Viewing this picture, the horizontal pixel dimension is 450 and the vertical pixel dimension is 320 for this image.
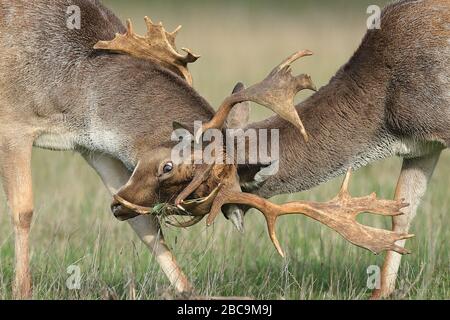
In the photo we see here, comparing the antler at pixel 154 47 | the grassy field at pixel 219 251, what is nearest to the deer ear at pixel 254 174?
the grassy field at pixel 219 251

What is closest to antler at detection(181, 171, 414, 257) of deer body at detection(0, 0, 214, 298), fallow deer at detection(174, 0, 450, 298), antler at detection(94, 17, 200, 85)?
fallow deer at detection(174, 0, 450, 298)

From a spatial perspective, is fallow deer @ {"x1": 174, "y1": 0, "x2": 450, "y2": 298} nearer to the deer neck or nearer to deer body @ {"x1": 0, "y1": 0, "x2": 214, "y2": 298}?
the deer neck

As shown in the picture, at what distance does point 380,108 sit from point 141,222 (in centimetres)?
205

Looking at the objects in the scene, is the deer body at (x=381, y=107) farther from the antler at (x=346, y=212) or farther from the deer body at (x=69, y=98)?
the deer body at (x=69, y=98)

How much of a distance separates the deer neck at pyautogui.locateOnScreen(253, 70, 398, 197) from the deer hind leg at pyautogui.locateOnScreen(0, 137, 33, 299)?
69.0 inches

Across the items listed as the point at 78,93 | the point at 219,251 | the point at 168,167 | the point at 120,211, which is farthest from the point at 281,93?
the point at 219,251

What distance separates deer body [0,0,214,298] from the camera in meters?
7.90

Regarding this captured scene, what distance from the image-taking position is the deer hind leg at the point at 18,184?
812 cm

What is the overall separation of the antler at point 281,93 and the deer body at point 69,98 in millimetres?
590

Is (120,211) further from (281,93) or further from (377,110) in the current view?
(377,110)

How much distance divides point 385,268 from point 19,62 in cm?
312

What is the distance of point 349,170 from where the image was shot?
24.1 ft

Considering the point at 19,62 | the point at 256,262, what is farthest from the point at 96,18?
the point at 256,262

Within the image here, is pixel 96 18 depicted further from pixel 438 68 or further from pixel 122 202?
pixel 438 68
